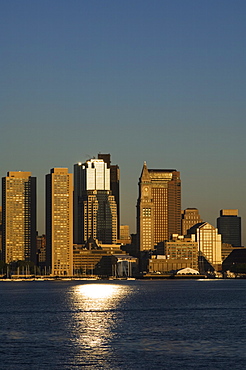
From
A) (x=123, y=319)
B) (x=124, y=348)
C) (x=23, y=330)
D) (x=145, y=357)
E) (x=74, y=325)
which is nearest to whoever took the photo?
(x=145, y=357)

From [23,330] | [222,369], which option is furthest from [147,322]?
[222,369]

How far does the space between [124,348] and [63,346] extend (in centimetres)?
648

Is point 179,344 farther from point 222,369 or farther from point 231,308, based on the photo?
point 231,308

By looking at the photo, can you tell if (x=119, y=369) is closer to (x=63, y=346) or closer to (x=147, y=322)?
(x=63, y=346)

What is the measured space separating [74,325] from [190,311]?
34.1 m

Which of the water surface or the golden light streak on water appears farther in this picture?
the golden light streak on water

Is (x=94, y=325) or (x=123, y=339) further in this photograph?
(x=94, y=325)

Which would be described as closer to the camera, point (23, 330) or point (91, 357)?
point (91, 357)

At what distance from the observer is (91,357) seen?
8075 cm

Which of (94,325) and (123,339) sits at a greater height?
A: (123,339)

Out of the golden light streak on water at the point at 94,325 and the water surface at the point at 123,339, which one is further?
the golden light streak on water at the point at 94,325

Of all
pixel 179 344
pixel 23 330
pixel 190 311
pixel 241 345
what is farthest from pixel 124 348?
pixel 190 311

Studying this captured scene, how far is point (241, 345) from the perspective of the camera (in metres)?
88.4

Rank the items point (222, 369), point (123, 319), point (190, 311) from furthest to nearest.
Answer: point (190, 311) < point (123, 319) < point (222, 369)
